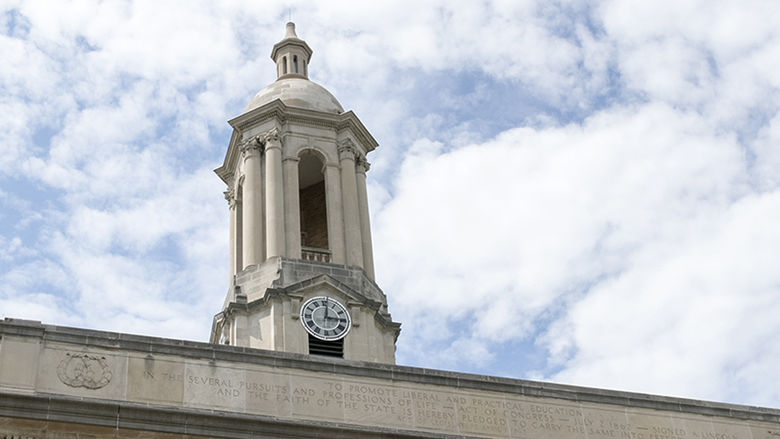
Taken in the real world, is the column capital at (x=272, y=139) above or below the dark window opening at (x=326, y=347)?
above

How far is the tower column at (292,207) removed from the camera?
42188 millimetres

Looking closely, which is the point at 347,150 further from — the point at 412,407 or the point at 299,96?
the point at 412,407

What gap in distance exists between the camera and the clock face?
131ft

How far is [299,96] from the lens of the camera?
4678 cm

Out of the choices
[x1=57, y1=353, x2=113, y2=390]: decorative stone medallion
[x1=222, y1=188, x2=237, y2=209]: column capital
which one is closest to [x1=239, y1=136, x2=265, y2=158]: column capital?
[x1=222, y1=188, x2=237, y2=209]: column capital

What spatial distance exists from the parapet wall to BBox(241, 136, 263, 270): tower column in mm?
14372

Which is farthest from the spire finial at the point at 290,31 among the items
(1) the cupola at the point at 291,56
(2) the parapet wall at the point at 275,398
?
(2) the parapet wall at the point at 275,398

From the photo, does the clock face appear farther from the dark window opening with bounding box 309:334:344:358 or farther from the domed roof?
the domed roof

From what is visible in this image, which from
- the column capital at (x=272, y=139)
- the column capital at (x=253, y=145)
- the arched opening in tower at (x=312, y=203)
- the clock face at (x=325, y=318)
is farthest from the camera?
the arched opening in tower at (x=312, y=203)

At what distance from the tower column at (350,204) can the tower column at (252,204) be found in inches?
106

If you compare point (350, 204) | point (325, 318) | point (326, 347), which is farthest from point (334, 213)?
point (326, 347)

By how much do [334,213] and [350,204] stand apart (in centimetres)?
78

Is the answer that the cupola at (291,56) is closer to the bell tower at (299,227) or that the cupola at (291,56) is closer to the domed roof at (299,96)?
the bell tower at (299,227)

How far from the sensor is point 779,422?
3161 centimetres
